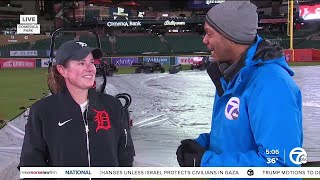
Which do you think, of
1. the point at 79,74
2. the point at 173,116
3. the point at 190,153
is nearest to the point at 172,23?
the point at 173,116

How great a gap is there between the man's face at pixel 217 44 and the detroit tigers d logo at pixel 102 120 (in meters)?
0.87

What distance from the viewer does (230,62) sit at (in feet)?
6.91

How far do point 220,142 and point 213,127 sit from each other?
0.13 meters

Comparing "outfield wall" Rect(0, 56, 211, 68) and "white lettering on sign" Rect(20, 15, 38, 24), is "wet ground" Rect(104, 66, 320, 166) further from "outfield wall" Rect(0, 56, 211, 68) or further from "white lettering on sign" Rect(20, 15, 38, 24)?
"outfield wall" Rect(0, 56, 211, 68)

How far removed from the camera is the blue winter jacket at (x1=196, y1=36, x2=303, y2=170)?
5.77 feet

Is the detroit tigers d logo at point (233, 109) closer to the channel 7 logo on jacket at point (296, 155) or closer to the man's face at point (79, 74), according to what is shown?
the channel 7 logo on jacket at point (296, 155)

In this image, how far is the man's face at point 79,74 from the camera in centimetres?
273

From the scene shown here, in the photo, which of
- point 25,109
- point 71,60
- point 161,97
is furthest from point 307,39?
point 71,60

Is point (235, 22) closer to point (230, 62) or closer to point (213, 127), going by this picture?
point (230, 62)

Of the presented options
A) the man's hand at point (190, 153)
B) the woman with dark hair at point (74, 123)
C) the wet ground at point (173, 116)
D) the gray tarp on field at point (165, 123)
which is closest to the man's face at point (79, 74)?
the woman with dark hair at point (74, 123)

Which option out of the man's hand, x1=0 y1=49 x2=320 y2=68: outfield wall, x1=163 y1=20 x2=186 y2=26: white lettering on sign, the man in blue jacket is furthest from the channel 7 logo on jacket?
x1=163 y1=20 x2=186 y2=26: white lettering on sign

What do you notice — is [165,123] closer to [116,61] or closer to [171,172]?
[171,172]

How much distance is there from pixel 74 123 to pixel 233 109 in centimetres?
107

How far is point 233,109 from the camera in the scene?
1.91m
